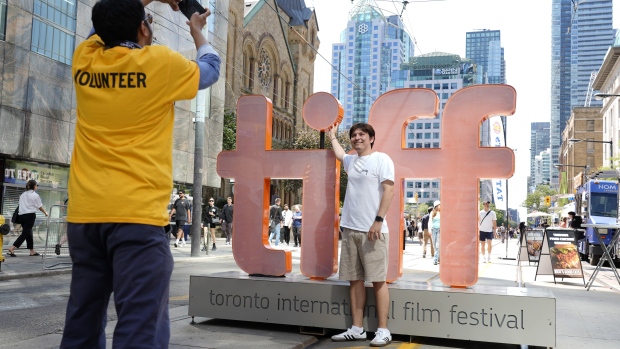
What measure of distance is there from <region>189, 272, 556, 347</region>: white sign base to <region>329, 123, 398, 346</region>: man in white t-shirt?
20 cm

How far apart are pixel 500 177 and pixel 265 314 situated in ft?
8.45

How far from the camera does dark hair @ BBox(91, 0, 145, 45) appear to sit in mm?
2511

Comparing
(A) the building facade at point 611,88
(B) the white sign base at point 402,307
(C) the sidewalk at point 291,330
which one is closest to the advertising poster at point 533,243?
(C) the sidewalk at point 291,330

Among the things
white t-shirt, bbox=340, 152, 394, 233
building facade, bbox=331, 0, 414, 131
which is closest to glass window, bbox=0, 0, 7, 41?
white t-shirt, bbox=340, 152, 394, 233

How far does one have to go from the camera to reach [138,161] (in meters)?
2.39

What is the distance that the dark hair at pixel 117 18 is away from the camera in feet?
8.24

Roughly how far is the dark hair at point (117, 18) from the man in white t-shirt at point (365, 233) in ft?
9.98

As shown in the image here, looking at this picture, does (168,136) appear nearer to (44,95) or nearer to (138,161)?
(138,161)

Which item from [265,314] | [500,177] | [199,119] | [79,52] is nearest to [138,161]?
[79,52]

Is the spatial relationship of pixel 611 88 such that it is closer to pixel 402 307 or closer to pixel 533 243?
pixel 533 243

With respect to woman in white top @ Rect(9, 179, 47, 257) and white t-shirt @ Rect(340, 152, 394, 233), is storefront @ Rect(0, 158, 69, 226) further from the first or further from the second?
white t-shirt @ Rect(340, 152, 394, 233)

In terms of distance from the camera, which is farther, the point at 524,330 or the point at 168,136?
the point at 524,330

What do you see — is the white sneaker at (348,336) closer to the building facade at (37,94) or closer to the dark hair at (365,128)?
the dark hair at (365,128)

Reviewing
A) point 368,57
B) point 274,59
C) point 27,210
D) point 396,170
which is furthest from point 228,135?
point 368,57
